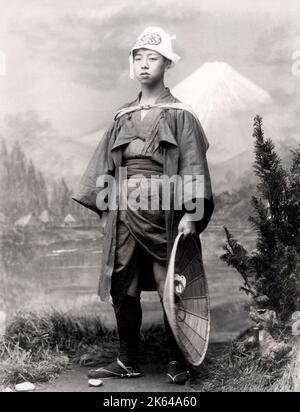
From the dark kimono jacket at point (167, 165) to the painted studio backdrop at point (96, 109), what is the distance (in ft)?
3.25

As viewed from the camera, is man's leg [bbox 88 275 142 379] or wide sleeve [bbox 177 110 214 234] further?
man's leg [bbox 88 275 142 379]

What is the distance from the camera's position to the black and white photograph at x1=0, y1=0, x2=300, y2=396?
178 inches

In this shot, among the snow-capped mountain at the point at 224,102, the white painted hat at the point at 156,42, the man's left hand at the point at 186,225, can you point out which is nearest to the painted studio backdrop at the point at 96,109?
the snow-capped mountain at the point at 224,102

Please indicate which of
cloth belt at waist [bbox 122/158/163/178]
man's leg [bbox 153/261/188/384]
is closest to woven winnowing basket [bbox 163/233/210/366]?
man's leg [bbox 153/261/188/384]

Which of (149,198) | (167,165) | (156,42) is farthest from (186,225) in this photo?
(156,42)

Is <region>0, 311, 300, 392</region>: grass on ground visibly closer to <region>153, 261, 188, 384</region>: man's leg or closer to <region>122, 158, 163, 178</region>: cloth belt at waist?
<region>153, 261, 188, 384</region>: man's leg

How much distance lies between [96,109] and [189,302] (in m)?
1.89

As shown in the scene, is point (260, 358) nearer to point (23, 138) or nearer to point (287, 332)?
point (287, 332)

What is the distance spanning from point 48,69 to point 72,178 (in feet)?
2.74

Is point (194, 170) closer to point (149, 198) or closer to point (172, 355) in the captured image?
point (149, 198)

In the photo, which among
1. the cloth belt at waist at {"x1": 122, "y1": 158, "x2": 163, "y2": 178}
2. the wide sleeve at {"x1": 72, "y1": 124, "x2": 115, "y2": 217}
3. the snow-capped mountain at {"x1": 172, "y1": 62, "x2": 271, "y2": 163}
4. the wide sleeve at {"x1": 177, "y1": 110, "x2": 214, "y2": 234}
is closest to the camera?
the wide sleeve at {"x1": 177, "y1": 110, "x2": 214, "y2": 234}

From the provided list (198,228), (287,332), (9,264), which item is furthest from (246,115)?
(9,264)

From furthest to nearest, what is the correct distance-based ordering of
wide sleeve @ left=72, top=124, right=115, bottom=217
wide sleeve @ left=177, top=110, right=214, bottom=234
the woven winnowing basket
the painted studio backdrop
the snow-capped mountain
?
the snow-capped mountain < the painted studio backdrop < wide sleeve @ left=72, top=124, right=115, bottom=217 < wide sleeve @ left=177, top=110, right=214, bottom=234 < the woven winnowing basket

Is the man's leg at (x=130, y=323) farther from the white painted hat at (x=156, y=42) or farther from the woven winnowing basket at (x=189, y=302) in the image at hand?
the white painted hat at (x=156, y=42)
